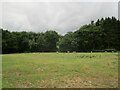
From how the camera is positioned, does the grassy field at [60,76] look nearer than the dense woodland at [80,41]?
Yes

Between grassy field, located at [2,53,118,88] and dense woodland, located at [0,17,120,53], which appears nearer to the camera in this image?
grassy field, located at [2,53,118,88]

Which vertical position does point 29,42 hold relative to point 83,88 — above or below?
above

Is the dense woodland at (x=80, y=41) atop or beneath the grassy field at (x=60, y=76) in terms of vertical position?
atop

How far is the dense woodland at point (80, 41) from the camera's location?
40.4 metres

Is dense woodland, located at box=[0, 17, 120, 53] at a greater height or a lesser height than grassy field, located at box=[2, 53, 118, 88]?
greater

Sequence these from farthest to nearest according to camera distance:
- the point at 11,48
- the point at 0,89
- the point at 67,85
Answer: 1. the point at 11,48
2. the point at 67,85
3. the point at 0,89

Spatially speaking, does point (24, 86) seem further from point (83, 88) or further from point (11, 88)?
point (83, 88)

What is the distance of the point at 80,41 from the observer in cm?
4181

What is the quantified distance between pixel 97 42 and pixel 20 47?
28.3 meters

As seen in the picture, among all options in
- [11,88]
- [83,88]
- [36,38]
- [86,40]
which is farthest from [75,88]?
[36,38]

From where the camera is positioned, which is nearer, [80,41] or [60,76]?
[60,76]

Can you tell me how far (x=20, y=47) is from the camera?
43.0 m

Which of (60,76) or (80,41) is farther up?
(80,41)

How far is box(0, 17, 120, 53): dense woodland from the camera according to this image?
133 feet
